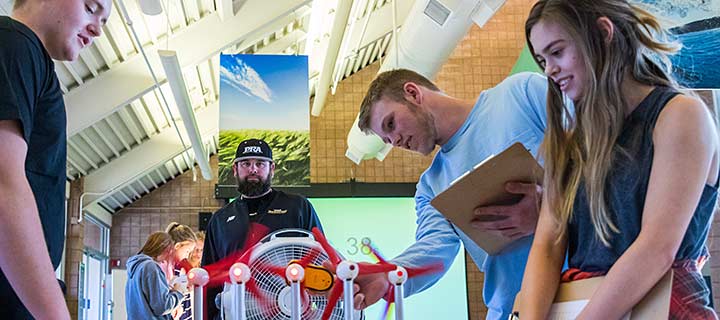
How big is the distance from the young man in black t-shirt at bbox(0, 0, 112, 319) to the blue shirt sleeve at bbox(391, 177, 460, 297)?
1.07 metres

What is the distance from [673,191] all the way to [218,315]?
2.85m

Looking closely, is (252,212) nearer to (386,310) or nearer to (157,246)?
(157,246)

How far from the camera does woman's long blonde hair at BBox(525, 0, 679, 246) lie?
1.55m

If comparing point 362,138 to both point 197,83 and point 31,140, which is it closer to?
point 197,83

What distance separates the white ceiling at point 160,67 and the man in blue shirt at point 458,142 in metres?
4.81

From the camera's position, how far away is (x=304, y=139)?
7.55 metres

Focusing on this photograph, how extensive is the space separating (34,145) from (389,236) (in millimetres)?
10806

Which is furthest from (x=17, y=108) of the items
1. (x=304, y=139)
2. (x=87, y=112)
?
(x=87, y=112)

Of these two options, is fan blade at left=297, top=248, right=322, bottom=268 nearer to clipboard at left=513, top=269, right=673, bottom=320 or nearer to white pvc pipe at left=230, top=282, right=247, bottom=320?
white pvc pipe at left=230, top=282, right=247, bottom=320

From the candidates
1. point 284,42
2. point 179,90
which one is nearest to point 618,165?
point 179,90

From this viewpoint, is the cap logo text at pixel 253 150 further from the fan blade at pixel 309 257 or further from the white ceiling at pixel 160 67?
the white ceiling at pixel 160 67

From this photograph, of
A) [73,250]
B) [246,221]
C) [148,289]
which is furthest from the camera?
[73,250]

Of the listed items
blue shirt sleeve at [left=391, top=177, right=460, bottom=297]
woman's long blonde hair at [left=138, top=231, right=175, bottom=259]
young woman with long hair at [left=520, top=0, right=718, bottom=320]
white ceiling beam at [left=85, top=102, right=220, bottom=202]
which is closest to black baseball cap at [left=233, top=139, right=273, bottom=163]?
woman's long blonde hair at [left=138, top=231, right=175, bottom=259]

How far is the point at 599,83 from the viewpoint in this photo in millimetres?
1582
